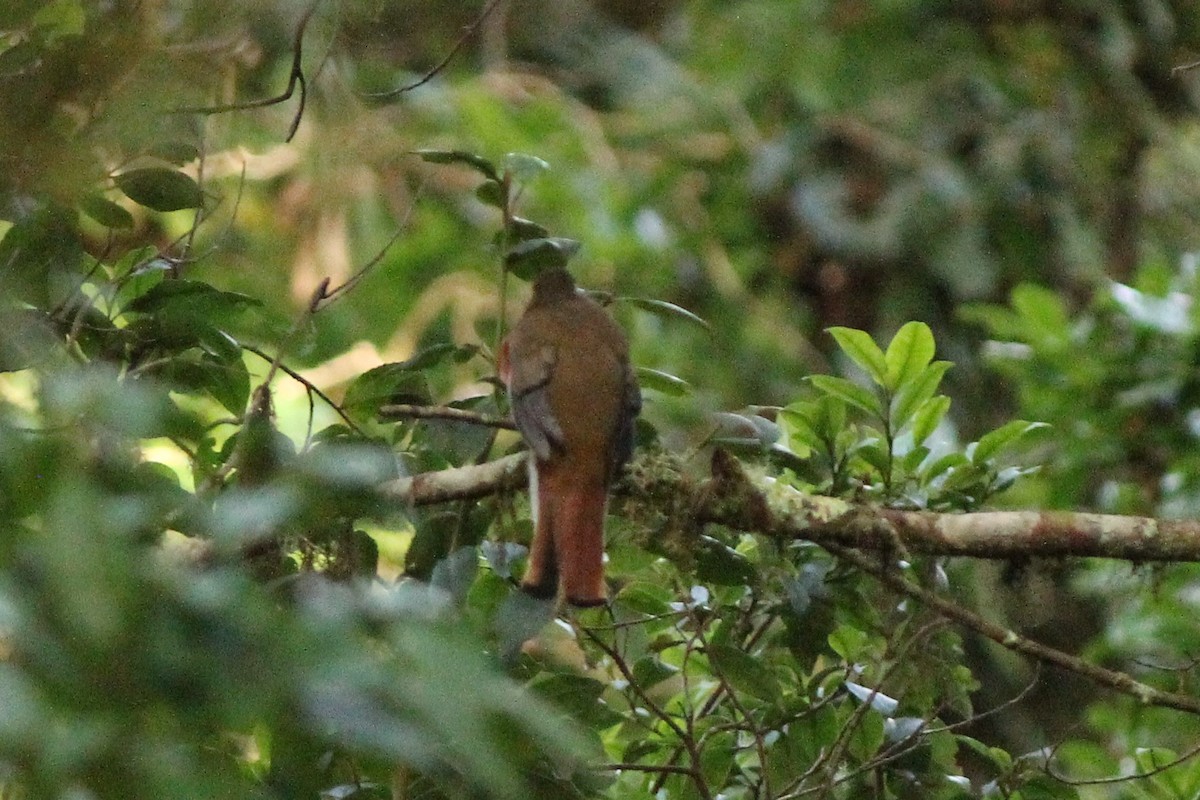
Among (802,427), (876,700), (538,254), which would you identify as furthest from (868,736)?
(538,254)

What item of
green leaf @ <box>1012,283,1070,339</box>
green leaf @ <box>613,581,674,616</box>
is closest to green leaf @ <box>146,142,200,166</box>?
green leaf @ <box>613,581,674,616</box>

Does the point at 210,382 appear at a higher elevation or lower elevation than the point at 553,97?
higher

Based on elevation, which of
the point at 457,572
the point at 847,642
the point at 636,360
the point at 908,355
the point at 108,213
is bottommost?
the point at 636,360

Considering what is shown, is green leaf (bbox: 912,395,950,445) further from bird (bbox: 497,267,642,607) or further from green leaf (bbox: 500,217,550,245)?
green leaf (bbox: 500,217,550,245)

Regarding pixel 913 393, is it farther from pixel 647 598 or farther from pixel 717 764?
pixel 717 764

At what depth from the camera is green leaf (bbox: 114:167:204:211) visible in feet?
7.41

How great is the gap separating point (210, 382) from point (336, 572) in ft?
1.42

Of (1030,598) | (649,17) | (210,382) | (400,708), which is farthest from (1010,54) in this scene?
(400,708)

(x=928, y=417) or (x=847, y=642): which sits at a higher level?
(x=928, y=417)

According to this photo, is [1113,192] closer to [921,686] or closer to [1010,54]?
[1010,54]

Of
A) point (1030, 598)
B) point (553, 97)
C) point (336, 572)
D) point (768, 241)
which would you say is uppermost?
point (336, 572)

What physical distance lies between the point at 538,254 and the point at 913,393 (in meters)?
0.68

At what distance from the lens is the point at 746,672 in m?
2.26

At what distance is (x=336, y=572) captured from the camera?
205 centimetres
